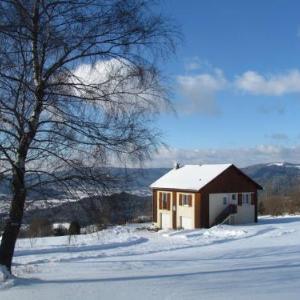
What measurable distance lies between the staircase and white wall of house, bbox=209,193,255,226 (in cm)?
26

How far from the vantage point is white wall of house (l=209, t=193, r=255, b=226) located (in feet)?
160

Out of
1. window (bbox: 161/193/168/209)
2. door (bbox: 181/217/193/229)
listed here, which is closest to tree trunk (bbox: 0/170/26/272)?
door (bbox: 181/217/193/229)

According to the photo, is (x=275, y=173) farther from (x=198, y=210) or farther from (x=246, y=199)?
(x=198, y=210)

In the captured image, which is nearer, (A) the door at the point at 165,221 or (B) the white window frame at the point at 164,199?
(A) the door at the point at 165,221

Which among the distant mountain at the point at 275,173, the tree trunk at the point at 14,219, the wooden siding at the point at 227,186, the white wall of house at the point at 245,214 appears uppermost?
the distant mountain at the point at 275,173

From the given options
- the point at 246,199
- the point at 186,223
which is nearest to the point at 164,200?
the point at 186,223

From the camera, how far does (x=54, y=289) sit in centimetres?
1013

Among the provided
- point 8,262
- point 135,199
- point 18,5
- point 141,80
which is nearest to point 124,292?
point 135,199

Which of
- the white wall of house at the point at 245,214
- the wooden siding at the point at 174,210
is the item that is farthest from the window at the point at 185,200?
the white wall of house at the point at 245,214

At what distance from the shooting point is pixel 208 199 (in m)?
48.5

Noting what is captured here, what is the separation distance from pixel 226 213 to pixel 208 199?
87.4 inches

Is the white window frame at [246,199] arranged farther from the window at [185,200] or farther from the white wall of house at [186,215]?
the window at [185,200]

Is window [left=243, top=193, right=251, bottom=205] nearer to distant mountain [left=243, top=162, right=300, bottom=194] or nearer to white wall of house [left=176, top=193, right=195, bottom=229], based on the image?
white wall of house [left=176, top=193, right=195, bottom=229]

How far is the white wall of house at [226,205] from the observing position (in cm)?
4876
